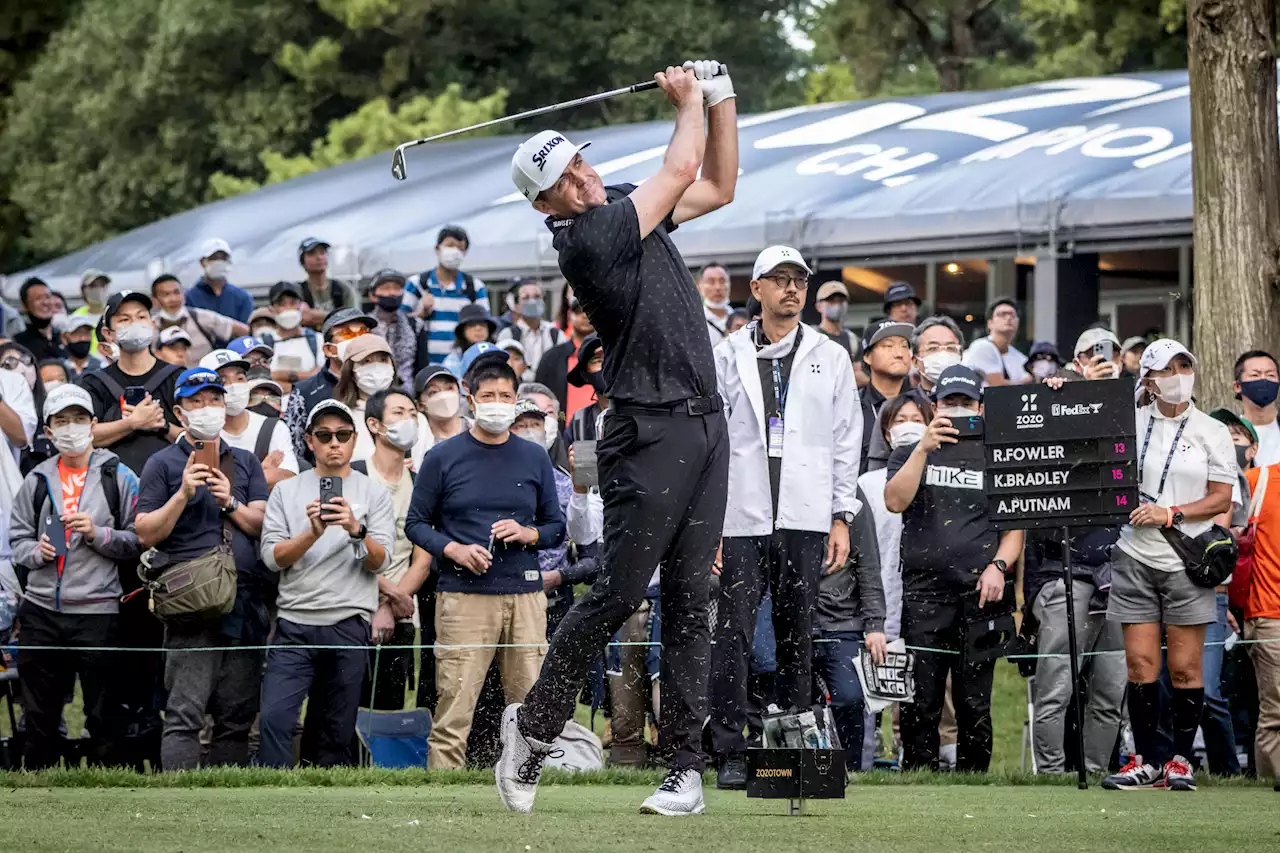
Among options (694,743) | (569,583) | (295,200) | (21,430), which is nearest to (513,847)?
(694,743)

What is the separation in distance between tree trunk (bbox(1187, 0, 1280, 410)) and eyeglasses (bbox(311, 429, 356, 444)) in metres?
5.80

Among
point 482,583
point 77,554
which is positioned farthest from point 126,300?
point 482,583

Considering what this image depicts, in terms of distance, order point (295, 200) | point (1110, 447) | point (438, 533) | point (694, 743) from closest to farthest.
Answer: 1. point (694, 743)
2. point (1110, 447)
3. point (438, 533)
4. point (295, 200)

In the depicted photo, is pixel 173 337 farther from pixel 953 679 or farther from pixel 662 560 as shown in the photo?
pixel 662 560

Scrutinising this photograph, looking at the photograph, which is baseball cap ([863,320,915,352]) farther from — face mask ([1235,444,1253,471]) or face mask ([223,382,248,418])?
face mask ([223,382,248,418])

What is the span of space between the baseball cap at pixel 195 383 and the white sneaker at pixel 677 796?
4919mm

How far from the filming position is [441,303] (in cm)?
1783

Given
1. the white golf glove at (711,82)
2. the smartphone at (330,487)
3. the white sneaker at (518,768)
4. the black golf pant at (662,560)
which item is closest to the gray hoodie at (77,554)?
the smartphone at (330,487)

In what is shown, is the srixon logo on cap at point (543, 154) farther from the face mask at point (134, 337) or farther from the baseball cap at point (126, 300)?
the baseball cap at point (126, 300)

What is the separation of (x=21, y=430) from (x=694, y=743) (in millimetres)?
7366

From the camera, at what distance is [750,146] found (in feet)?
82.2

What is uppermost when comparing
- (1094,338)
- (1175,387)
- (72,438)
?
(1094,338)

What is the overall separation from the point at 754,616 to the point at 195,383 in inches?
157

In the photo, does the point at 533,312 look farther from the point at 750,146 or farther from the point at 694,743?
the point at 694,743
